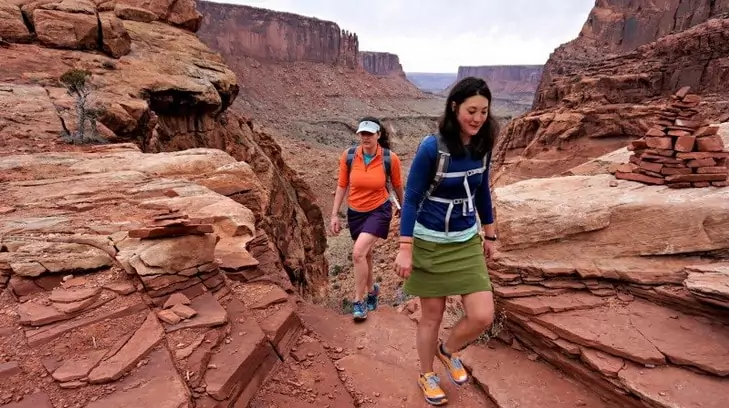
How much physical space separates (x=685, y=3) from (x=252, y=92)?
161ft

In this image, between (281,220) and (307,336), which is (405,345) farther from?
(281,220)

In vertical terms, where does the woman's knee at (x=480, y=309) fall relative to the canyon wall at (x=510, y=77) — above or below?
below

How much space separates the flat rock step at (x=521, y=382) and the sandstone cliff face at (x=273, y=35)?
69.6 m

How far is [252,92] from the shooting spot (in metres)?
59.5

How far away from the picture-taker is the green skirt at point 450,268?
2473 millimetres

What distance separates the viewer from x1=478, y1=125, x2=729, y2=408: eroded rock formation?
2598 millimetres

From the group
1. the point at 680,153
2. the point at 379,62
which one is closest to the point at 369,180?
the point at 680,153

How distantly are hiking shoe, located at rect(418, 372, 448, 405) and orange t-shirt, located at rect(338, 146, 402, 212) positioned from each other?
150 centimetres

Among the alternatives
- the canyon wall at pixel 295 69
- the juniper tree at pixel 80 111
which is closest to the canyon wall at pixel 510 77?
the canyon wall at pixel 295 69

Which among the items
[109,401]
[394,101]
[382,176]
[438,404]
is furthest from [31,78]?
[394,101]

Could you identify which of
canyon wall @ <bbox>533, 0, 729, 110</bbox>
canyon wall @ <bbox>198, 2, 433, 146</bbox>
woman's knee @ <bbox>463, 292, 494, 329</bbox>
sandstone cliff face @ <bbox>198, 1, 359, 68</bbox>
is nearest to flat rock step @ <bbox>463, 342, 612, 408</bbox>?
woman's knee @ <bbox>463, 292, 494, 329</bbox>

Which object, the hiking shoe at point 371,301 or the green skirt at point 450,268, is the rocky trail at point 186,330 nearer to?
the hiking shoe at point 371,301

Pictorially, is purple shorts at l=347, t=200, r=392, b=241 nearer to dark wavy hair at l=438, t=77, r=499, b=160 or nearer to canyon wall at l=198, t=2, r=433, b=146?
dark wavy hair at l=438, t=77, r=499, b=160

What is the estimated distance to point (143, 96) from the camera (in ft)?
28.0
